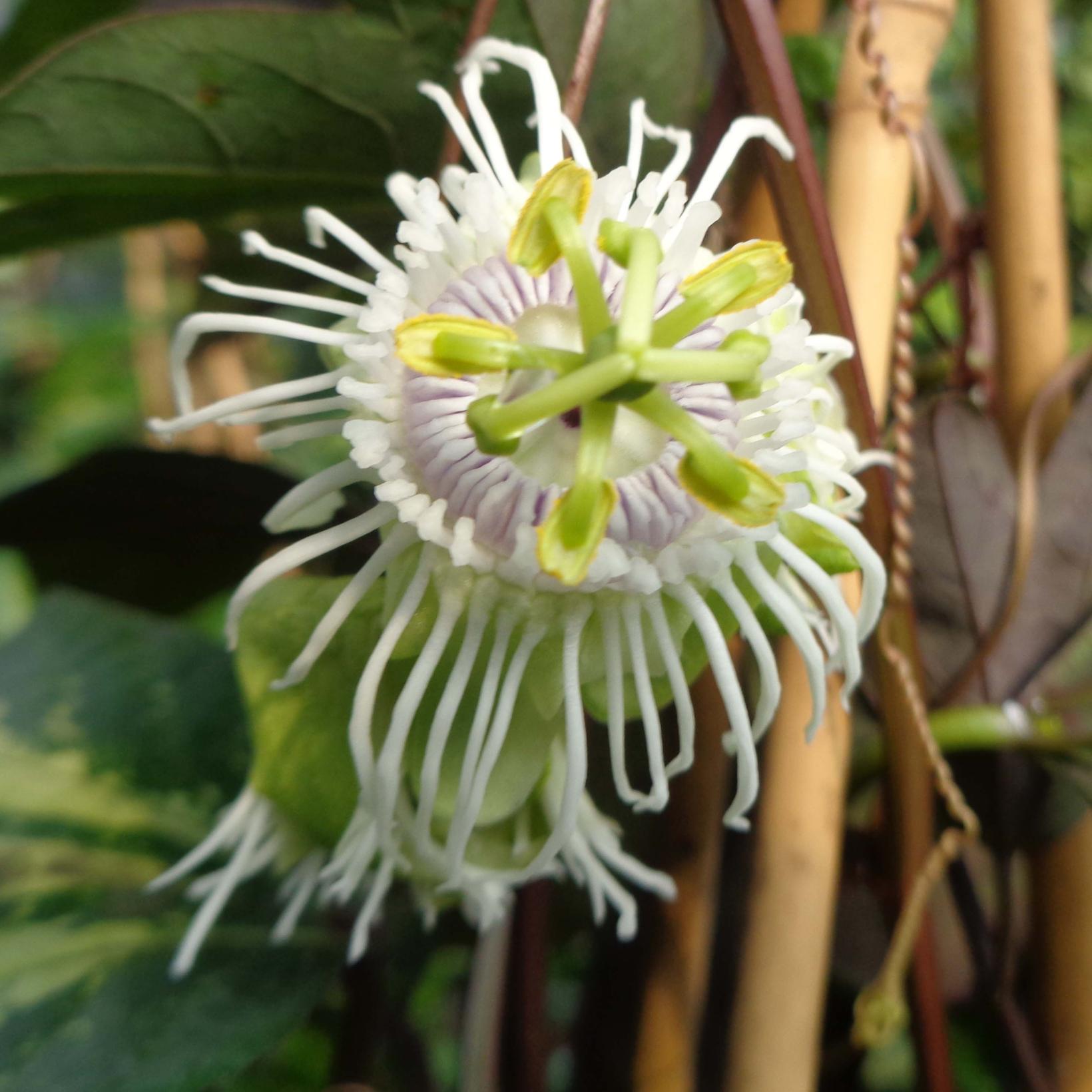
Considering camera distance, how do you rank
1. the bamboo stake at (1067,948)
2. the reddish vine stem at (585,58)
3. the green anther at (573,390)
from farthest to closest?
1. the bamboo stake at (1067,948)
2. the reddish vine stem at (585,58)
3. the green anther at (573,390)

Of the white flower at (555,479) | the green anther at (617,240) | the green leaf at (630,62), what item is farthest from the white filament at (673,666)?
the green leaf at (630,62)

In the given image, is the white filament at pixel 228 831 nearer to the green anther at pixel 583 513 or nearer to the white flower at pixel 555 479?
the white flower at pixel 555 479

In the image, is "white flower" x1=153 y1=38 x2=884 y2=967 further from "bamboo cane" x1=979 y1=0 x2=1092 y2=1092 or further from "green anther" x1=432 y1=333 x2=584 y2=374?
"bamboo cane" x1=979 y1=0 x2=1092 y2=1092

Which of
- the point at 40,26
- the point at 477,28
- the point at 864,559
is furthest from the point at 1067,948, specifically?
the point at 40,26

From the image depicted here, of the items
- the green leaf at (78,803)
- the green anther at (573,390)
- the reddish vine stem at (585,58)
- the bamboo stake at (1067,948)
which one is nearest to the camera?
the green anther at (573,390)

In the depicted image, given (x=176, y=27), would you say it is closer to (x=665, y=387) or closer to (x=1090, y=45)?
(x=665, y=387)
